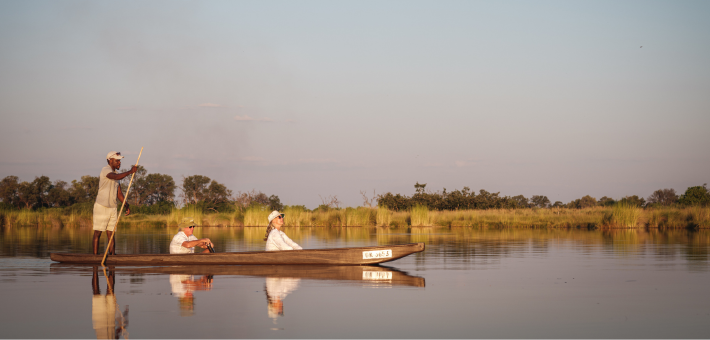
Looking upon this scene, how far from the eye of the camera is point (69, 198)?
186ft

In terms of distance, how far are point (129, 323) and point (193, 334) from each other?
0.95 m

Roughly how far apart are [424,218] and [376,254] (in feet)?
77.6

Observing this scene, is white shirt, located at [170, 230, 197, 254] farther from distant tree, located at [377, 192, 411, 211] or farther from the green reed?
distant tree, located at [377, 192, 411, 211]

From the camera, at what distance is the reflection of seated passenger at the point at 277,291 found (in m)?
6.98

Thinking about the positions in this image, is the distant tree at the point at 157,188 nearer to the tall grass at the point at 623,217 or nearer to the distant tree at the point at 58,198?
the distant tree at the point at 58,198

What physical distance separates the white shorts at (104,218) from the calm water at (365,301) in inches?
36.1

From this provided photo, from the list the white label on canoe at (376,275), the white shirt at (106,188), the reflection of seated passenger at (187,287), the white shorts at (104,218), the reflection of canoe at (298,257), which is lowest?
the white label on canoe at (376,275)

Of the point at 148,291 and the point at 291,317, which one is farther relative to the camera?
the point at 148,291

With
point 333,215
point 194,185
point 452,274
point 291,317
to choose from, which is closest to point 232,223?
point 333,215

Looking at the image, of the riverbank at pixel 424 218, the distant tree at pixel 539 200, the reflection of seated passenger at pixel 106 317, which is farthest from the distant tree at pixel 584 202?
the reflection of seated passenger at pixel 106 317

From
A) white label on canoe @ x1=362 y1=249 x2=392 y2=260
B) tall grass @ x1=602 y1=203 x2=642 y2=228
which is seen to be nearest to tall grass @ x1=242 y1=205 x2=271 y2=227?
tall grass @ x1=602 y1=203 x2=642 y2=228

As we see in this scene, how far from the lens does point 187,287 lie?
353 inches

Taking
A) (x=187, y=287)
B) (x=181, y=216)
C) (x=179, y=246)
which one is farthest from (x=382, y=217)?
(x=187, y=287)

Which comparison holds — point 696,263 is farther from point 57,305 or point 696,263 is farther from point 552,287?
point 57,305
